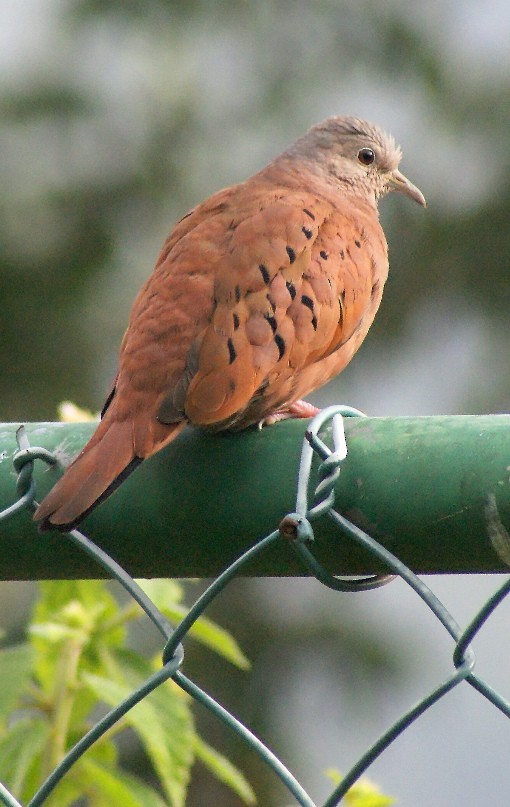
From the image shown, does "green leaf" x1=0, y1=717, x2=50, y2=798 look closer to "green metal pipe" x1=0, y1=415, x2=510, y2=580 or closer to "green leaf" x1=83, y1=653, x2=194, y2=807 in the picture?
"green leaf" x1=83, y1=653, x2=194, y2=807

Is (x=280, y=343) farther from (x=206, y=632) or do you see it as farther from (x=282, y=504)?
(x=282, y=504)

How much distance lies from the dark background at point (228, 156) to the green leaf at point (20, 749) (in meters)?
2.95

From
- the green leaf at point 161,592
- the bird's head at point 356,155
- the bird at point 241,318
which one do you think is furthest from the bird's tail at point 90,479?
the bird's head at point 356,155

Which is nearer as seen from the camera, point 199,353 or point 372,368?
point 199,353

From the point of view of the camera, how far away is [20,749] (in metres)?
2.33

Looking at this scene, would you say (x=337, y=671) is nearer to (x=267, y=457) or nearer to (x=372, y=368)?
(x=372, y=368)

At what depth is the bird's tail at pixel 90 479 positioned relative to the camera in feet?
5.15

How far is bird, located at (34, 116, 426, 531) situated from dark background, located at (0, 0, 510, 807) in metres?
2.55

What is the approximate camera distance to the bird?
6.95 feet

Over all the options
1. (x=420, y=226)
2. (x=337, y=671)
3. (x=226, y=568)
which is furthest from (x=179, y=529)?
(x=420, y=226)

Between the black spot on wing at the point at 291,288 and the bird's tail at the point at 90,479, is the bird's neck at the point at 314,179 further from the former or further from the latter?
the bird's tail at the point at 90,479

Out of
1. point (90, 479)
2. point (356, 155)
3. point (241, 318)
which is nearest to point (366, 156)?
point (356, 155)

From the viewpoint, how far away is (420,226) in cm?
573

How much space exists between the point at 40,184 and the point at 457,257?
6.09 feet
